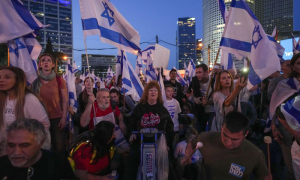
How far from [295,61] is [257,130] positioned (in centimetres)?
388

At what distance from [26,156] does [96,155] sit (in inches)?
42.6

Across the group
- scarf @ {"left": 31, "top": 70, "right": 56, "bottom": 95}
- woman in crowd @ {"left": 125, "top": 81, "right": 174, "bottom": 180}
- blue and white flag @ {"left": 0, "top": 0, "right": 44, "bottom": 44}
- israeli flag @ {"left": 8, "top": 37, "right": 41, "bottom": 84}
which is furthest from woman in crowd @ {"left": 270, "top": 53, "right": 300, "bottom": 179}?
blue and white flag @ {"left": 0, "top": 0, "right": 44, "bottom": 44}

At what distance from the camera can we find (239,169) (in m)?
2.05

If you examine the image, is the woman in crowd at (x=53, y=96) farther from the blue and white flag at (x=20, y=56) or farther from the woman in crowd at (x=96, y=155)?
the woman in crowd at (x=96, y=155)

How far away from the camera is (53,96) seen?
342 cm

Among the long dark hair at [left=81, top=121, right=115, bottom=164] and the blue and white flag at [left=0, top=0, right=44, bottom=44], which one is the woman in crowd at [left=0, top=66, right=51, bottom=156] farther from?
the blue and white flag at [left=0, top=0, right=44, bottom=44]

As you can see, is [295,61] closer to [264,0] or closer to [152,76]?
[152,76]

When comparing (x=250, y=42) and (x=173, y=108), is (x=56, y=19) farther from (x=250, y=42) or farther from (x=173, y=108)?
(x=250, y=42)

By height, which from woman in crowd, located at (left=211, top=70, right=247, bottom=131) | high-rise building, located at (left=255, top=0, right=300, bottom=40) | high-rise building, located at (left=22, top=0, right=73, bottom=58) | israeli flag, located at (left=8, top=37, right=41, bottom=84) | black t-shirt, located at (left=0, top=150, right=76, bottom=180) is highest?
high-rise building, located at (left=22, top=0, right=73, bottom=58)

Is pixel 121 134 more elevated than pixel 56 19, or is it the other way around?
pixel 56 19

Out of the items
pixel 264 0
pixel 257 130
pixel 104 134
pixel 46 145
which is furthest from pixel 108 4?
pixel 264 0

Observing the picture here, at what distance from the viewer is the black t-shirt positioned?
1.71 meters

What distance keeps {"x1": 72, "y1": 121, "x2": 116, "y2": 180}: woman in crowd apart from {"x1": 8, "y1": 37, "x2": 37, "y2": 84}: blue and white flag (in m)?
1.56

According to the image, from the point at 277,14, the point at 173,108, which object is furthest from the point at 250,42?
the point at 277,14
